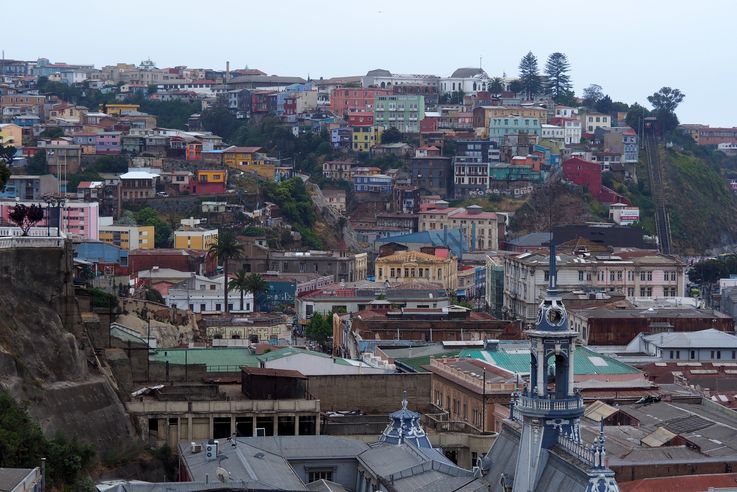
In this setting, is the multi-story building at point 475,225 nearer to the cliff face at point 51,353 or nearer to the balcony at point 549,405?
the cliff face at point 51,353

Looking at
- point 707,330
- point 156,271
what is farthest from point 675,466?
point 156,271

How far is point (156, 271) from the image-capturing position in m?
144

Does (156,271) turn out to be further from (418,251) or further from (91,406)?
(91,406)

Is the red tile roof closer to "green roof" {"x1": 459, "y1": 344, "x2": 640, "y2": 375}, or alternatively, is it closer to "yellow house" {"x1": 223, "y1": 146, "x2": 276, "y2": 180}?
"green roof" {"x1": 459, "y1": 344, "x2": 640, "y2": 375}

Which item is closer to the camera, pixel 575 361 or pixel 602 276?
pixel 575 361

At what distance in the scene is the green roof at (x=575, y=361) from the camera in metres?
87.6

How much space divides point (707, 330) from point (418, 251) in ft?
215

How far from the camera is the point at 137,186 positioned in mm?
173750

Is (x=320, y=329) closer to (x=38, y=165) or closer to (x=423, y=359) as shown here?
(x=423, y=359)

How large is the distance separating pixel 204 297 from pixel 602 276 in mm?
31200

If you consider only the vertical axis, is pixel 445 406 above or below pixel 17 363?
below

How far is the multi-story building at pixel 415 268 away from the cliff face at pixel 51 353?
91803mm

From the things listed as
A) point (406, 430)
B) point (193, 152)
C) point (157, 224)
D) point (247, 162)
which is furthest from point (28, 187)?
point (406, 430)

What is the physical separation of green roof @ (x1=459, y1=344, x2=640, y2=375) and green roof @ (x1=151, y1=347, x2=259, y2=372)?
1106 cm
